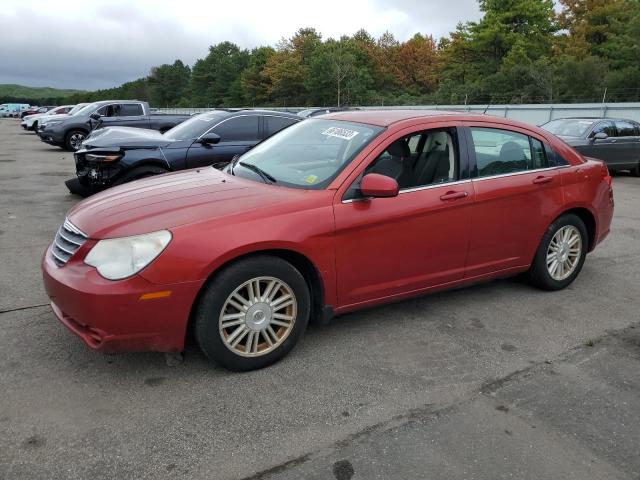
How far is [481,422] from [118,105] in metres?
17.9

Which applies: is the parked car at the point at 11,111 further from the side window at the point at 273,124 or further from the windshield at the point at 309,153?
the windshield at the point at 309,153

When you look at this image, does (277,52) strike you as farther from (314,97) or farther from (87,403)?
(87,403)

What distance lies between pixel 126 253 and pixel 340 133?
188 cm

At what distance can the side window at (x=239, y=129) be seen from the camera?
28.5 feet

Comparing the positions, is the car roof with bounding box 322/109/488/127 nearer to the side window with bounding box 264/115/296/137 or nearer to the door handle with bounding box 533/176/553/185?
the door handle with bounding box 533/176/553/185

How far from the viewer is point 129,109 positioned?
1809 cm

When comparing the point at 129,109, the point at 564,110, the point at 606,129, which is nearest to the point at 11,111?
the point at 129,109

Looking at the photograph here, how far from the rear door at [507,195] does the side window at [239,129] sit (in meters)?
5.08

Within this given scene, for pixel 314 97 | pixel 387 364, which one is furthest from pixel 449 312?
pixel 314 97

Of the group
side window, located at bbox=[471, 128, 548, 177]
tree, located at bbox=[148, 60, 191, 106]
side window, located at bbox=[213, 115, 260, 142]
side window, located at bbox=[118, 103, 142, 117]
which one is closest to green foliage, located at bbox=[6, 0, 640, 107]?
tree, located at bbox=[148, 60, 191, 106]

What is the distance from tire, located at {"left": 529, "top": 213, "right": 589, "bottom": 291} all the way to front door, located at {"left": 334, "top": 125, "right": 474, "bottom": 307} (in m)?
0.98

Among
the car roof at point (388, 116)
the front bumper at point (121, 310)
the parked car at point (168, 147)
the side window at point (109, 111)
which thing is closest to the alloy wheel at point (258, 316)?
the front bumper at point (121, 310)

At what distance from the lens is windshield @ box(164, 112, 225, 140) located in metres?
8.58

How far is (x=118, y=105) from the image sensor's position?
18297mm
